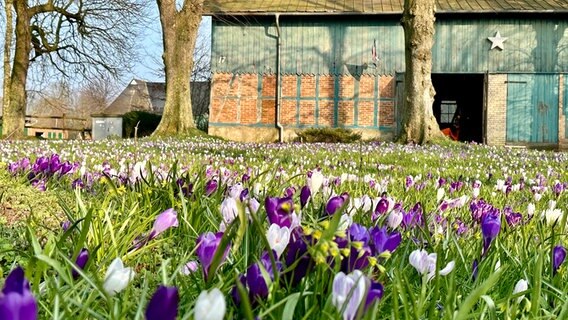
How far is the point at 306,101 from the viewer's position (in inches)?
945

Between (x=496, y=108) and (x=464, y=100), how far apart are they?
9070 millimetres

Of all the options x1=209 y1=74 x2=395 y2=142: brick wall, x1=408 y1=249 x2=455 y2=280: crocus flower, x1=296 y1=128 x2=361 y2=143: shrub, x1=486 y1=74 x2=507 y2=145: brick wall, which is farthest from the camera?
x1=209 y1=74 x2=395 y2=142: brick wall

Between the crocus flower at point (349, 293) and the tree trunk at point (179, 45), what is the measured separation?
19.5m

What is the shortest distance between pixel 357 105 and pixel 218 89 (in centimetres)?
598

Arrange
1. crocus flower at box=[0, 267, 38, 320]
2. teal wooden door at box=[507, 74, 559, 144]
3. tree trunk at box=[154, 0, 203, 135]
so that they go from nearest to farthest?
crocus flower at box=[0, 267, 38, 320] → tree trunk at box=[154, 0, 203, 135] → teal wooden door at box=[507, 74, 559, 144]

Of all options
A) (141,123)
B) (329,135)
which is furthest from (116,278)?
(141,123)

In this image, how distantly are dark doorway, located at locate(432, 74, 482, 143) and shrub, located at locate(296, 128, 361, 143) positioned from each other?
6865 millimetres

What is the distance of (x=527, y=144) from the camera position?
23.0 metres

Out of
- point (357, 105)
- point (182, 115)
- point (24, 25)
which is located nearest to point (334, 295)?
point (182, 115)

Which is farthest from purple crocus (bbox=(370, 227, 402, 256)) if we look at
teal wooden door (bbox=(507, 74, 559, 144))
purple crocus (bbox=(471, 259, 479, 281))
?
teal wooden door (bbox=(507, 74, 559, 144))

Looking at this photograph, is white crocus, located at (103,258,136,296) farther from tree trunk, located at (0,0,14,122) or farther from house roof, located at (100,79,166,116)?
house roof, located at (100,79,166,116)

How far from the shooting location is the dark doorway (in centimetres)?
2806

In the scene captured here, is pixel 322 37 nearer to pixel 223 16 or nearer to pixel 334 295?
pixel 223 16

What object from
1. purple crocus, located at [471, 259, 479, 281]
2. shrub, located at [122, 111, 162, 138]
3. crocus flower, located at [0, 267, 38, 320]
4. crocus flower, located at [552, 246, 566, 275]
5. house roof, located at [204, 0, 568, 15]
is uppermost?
house roof, located at [204, 0, 568, 15]
